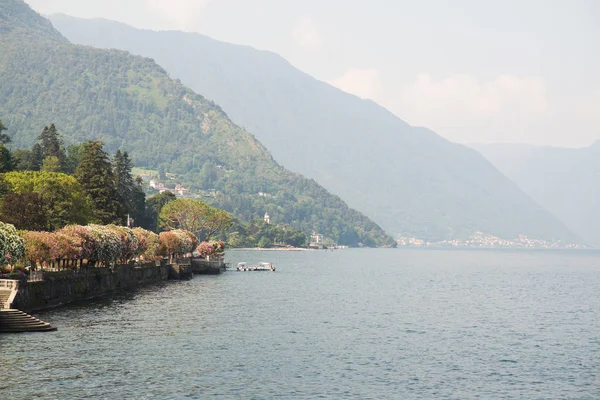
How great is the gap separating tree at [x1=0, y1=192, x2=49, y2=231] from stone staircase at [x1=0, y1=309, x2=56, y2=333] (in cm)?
4817

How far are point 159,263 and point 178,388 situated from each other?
116 metres


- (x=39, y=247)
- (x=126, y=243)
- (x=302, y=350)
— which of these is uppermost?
(x=126, y=243)

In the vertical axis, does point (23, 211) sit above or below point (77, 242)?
above

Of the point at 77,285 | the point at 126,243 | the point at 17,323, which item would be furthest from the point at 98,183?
the point at 17,323

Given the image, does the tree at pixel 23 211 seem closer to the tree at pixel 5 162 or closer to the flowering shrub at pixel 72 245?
the flowering shrub at pixel 72 245

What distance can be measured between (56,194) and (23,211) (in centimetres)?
2446

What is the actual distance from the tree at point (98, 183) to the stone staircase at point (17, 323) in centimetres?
9622

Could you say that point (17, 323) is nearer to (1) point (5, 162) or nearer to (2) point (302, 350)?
(2) point (302, 350)

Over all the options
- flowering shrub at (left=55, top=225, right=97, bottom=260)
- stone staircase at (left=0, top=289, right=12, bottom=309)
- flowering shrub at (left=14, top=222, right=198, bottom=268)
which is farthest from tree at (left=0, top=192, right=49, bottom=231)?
stone staircase at (left=0, top=289, right=12, bottom=309)

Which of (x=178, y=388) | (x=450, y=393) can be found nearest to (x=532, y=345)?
(x=450, y=393)

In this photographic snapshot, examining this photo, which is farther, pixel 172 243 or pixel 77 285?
pixel 172 243

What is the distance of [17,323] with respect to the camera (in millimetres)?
74562

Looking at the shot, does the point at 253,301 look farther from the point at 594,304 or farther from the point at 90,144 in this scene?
the point at 90,144

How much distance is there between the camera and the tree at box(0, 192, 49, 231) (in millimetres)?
120312
